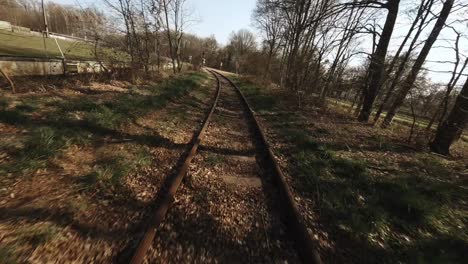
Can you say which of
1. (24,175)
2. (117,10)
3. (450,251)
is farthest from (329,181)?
(117,10)

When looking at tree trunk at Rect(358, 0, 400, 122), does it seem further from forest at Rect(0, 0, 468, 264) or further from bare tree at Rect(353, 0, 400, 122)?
forest at Rect(0, 0, 468, 264)

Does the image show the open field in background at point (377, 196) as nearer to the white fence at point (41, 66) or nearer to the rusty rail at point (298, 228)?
the rusty rail at point (298, 228)

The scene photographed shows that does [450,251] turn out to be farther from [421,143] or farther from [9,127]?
[9,127]

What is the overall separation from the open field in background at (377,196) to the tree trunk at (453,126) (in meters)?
0.33

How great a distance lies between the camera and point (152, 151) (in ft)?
14.9

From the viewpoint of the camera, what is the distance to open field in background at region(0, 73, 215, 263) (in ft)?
7.42

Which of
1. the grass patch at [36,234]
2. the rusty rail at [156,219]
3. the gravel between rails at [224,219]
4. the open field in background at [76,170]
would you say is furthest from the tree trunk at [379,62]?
the grass patch at [36,234]

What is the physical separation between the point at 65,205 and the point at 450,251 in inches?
188

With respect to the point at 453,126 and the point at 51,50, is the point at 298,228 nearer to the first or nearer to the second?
the point at 453,126

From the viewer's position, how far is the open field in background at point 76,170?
2.26 meters

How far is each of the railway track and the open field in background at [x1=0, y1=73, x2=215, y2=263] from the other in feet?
1.17

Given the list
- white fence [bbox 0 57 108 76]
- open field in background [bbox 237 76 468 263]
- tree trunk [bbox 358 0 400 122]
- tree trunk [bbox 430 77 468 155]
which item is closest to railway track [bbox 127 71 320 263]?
open field in background [bbox 237 76 468 263]

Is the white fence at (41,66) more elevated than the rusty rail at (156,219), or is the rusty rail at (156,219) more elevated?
the white fence at (41,66)

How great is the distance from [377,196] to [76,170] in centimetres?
488
